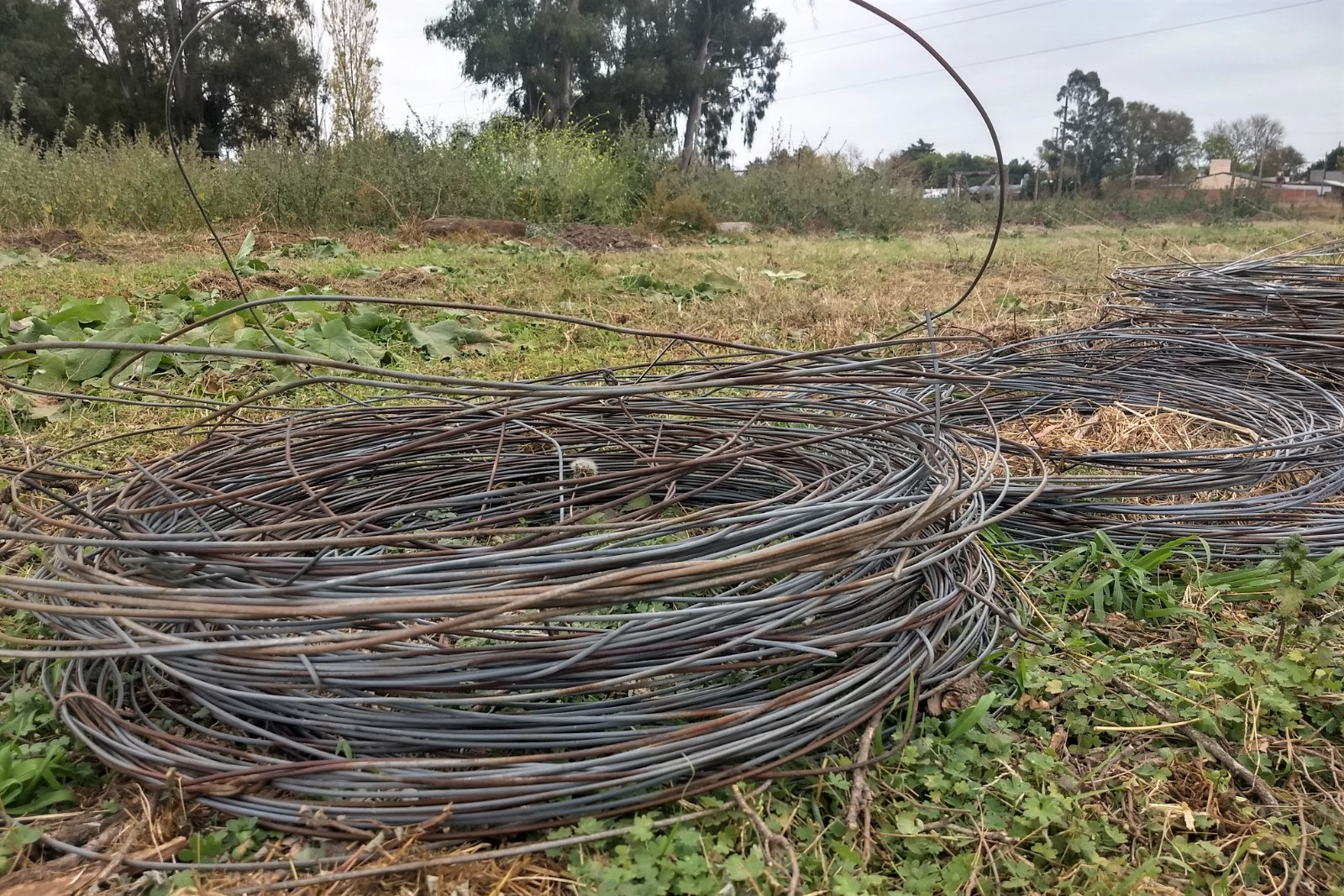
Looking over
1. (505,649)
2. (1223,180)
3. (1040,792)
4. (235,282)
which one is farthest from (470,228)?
(1223,180)

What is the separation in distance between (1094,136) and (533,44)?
66.4 feet

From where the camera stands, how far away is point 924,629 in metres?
1.52

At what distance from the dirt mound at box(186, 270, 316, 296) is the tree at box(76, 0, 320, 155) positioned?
15.1 metres

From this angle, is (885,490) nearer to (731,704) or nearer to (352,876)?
(731,704)

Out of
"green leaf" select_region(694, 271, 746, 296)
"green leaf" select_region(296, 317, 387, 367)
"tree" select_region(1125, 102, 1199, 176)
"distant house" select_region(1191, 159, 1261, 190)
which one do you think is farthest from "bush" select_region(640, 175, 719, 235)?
"tree" select_region(1125, 102, 1199, 176)

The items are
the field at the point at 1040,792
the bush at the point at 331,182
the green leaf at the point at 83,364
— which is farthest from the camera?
the bush at the point at 331,182

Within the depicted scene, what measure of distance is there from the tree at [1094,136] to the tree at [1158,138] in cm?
33

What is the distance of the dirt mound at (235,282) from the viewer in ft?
15.7

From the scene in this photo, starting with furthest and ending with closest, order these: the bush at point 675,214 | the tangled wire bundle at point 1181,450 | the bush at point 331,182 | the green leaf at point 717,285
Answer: the bush at point 675,214 → the bush at point 331,182 → the green leaf at point 717,285 → the tangled wire bundle at point 1181,450

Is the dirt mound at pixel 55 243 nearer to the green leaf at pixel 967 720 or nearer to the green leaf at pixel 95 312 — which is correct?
the green leaf at pixel 95 312

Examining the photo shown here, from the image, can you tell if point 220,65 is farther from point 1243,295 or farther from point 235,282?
point 1243,295

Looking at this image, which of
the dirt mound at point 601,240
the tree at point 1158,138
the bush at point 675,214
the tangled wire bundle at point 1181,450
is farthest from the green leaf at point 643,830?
the tree at point 1158,138

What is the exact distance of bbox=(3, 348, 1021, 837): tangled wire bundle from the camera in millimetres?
1171

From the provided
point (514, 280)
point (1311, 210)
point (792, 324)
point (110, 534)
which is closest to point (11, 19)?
point (514, 280)
